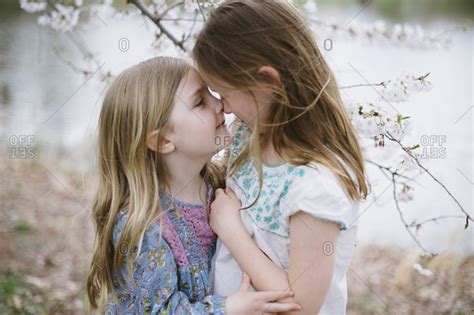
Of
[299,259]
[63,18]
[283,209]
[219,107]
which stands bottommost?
[299,259]

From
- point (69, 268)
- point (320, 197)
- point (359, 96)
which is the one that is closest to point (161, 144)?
point (320, 197)

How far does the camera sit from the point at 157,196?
1.69m

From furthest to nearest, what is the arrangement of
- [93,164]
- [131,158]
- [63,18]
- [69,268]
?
[69,268] < [63,18] < [93,164] < [131,158]

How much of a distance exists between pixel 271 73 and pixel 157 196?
1.41 feet

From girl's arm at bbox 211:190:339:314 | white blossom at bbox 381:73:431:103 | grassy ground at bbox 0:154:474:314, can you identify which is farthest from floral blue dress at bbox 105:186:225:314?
grassy ground at bbox 0:154:474:314

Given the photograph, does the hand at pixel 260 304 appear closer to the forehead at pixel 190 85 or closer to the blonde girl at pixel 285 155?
the blonde girl at pixel 285 155

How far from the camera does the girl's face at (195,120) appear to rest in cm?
167

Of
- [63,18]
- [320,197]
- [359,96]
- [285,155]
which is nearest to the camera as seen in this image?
[320,197]

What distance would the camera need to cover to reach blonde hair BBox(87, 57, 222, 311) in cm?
167

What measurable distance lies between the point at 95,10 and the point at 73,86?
2.75 metres

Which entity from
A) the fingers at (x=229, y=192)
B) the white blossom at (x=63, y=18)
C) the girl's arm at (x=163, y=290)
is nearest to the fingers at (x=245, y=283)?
the girl's arm at (x=163, y=290)

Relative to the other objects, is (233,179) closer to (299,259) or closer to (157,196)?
(157,196)

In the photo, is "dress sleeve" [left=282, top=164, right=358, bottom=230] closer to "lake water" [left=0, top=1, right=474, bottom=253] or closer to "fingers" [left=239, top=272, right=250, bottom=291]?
Result: "fingers" [left=239, top=272, right=250, bottom=291]

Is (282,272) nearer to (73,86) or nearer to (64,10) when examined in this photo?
(64,10)
